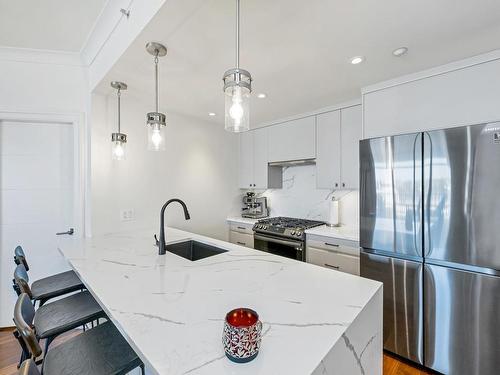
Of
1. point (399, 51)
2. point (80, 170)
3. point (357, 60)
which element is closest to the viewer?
point (399, 51)

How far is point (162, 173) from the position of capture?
2867mm

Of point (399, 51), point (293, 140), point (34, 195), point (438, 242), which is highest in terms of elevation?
point (399, 51)

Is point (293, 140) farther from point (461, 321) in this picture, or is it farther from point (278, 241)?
point (461, 321)

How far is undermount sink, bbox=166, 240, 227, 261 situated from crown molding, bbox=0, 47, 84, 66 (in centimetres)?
199

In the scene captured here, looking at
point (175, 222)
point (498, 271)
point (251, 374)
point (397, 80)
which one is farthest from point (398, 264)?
point (175, 222)

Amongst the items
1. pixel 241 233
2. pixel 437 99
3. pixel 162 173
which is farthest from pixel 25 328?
pixel 437 99

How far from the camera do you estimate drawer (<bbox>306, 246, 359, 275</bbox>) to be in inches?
91.2

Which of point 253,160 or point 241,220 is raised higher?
point 253,160

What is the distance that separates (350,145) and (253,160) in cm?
146

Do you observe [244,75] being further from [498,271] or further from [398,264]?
[498,271]

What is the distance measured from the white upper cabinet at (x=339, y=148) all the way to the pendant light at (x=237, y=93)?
1.81 metres

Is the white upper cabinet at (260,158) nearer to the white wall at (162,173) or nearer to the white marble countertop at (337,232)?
the white wall at (162,173)

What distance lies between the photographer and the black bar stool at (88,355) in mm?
943

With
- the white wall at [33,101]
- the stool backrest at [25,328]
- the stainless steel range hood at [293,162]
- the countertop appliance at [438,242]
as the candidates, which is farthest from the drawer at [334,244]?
the white wall at [33,101]
